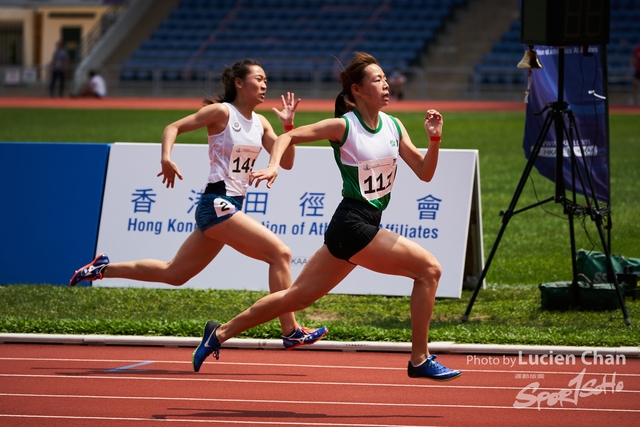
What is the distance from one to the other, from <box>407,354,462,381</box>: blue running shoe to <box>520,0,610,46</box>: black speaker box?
322 centimetres

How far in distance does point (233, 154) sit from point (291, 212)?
2770 mm

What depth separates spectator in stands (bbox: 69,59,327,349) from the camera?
711cm

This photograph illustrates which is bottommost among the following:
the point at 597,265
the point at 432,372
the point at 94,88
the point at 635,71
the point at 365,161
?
the point at 432,372

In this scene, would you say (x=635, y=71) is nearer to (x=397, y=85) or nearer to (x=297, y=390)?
(x=397, y=85)

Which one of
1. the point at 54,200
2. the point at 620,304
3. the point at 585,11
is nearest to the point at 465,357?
the point at 620,304

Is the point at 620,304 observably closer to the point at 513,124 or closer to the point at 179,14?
the point at 513,124

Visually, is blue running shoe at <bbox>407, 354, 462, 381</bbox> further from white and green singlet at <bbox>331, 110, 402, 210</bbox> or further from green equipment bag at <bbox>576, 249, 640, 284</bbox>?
green equipment bag at <bbox>576, 249, 640, 284</bbox>

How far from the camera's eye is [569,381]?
21.6ft

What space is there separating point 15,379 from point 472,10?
125 feet

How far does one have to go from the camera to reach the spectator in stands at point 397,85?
36.4 m

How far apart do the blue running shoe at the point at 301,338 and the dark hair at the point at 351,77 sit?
1657mm

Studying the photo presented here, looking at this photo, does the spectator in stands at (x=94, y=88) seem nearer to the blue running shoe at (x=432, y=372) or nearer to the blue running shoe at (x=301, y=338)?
the blue running shoe at (x=301, y=338)

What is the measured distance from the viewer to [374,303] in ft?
30.9

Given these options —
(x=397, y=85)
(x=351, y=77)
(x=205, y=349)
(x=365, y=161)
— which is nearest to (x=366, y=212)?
(x=365, y=161)
